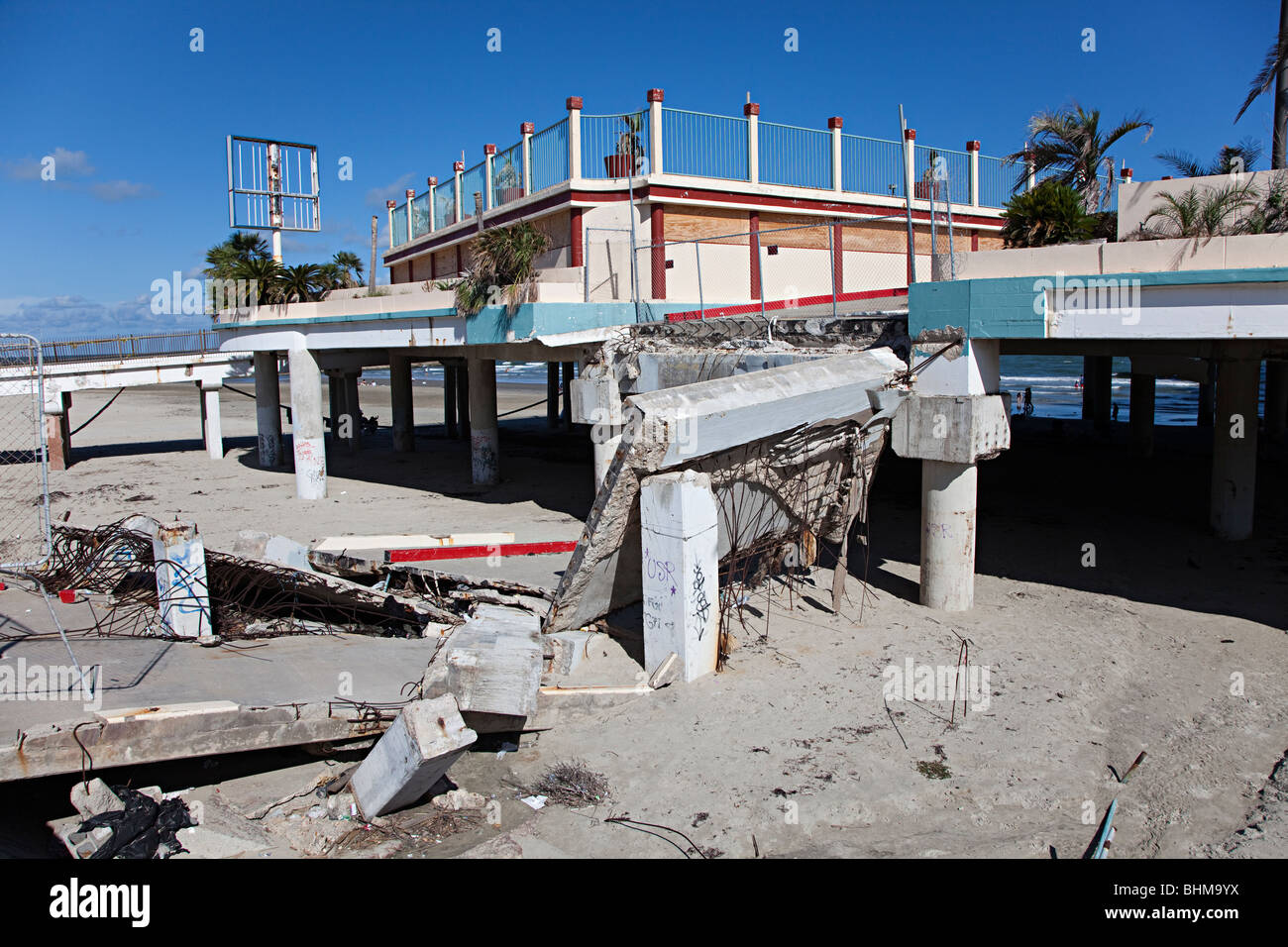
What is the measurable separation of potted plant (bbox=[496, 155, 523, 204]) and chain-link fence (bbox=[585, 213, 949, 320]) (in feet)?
14.9

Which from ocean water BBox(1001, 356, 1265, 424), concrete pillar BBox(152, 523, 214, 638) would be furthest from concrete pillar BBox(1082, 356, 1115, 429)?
concrete pillar BBox(152, 523, 214, 638)

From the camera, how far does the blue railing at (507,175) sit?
22734 millimetres

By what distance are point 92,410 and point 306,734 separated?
57793 millimetres

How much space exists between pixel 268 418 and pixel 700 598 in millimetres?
22081

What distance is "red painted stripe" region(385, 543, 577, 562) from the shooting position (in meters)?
12.1

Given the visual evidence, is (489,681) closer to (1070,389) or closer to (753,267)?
(753,267)

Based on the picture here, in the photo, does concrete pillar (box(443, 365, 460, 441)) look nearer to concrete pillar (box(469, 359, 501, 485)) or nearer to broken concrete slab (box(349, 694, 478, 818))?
concrete pillar (box(469, 359, 501, 485))

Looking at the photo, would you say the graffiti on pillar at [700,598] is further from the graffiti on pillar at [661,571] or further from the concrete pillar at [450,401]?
the concrete pillar at [450,401]

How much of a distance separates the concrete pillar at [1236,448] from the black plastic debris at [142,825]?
15433 millimetres

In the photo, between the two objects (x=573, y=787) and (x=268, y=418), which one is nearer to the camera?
(x=573, y=787)

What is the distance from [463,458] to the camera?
2714cm

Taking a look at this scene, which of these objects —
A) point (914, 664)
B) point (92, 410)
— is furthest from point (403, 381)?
point (92, 410)

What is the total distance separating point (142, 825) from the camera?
5.79 meters

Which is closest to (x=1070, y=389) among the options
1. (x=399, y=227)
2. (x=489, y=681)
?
(x=399, y=227)
